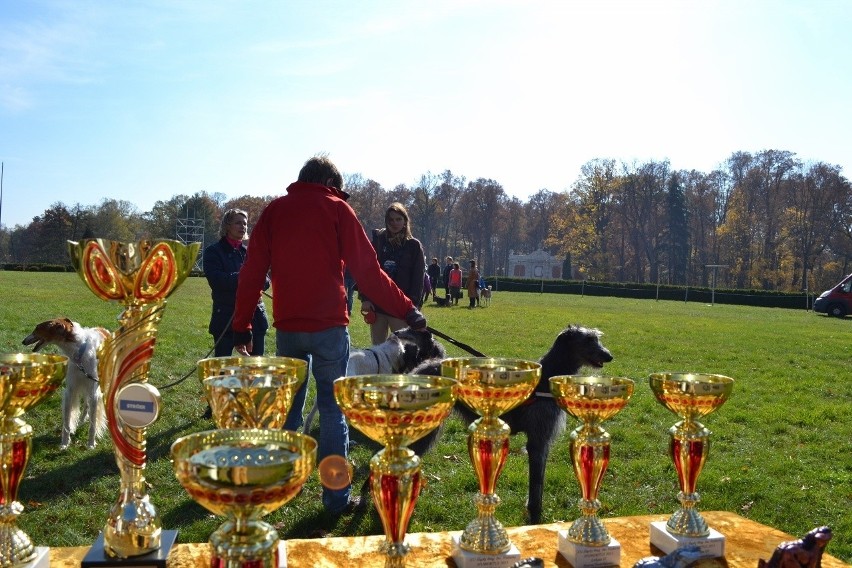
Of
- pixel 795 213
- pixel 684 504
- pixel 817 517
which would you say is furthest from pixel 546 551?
pixel 795 213

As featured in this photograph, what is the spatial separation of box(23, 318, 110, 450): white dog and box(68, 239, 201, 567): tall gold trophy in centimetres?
435

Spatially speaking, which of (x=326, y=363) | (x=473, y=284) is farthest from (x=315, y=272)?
(x=473, y=284)

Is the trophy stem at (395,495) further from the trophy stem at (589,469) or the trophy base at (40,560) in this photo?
the trophy base at (40,560)

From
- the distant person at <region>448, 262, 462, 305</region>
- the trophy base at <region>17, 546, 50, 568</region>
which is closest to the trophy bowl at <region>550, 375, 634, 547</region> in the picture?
the trophy base at <region>17, 546, 50, 568</region>

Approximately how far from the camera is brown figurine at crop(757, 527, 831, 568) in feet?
5.68

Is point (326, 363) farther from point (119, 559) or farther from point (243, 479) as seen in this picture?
point (243, 479)

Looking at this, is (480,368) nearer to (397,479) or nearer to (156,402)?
(397,479)

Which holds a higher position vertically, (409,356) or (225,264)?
(225,264)

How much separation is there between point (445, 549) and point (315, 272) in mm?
2034

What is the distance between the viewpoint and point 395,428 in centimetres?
176

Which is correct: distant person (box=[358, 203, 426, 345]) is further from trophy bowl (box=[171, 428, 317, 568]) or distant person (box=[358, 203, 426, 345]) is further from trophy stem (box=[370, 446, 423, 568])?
trophy bowl (box=[171, 428, 317, 568])

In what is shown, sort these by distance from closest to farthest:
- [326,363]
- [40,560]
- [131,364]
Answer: [40,560]
[131,364]
[326,363]

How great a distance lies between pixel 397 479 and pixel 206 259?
4.97 meters

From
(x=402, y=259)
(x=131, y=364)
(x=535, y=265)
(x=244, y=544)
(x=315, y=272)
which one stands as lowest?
(x=244, y=544)
